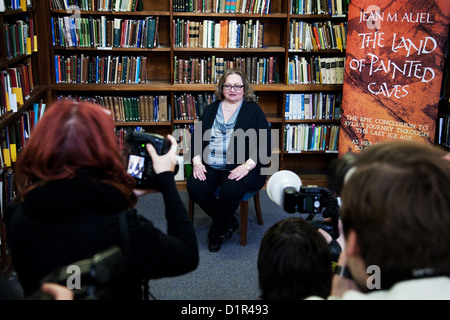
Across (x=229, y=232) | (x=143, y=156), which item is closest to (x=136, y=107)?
(x=229, y=232)

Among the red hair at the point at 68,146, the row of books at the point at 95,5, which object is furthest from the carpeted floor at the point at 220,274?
the row of books at the point at 95,5

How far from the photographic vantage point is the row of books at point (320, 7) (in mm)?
3902

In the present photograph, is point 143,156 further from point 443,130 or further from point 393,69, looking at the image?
point 443,130

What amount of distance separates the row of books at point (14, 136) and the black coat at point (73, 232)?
157 centimetres

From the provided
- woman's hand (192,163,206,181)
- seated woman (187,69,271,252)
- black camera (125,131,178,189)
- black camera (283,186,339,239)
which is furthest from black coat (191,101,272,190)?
black camera (125,131,178,189)

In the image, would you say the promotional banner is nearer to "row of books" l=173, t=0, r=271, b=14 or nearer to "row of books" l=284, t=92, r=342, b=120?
"row of books" l=284, t=92, r=342, b=120

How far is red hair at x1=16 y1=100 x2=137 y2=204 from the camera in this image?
110cm

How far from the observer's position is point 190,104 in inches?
156

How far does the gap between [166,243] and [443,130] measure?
285cm

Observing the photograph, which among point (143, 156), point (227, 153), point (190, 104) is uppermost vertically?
point (143, 156)

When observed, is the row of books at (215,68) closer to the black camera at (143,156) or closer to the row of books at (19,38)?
the row of books at (19,38)

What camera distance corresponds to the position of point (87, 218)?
111 centimetres

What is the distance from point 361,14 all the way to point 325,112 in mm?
947
